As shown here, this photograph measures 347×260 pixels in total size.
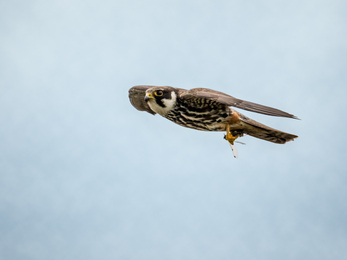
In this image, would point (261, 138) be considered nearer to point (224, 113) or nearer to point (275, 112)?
point (224, 113)

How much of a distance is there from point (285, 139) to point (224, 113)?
1252mm

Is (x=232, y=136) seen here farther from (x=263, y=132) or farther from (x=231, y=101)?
(x=231, y=101)

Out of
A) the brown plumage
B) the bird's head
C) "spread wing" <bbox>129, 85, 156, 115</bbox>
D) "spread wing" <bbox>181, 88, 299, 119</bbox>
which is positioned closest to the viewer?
"spread wing" <bbox>181, 88, 299, 119</bbox>

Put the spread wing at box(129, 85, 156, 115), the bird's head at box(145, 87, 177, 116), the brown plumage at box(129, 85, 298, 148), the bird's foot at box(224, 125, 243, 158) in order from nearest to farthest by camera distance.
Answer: the brown plumage at box(129, 85, 298, 148)
the bird's head at box(145, 87, 177, 116)
the bird's foot at box(224, 125, 243, 158)
the spread wing at box(129, 85, 156, 115)

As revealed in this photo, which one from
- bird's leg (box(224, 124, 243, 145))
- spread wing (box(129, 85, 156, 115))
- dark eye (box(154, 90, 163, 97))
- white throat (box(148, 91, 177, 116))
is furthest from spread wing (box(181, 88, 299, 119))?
spread wing (box(129, 85, 156, 115))

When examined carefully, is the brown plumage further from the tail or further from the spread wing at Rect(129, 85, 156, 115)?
the spread wing at Rect(129, 85, 156, 115)

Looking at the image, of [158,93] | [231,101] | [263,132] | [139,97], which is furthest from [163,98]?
[263,132]

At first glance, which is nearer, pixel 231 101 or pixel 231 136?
pixel 231 101

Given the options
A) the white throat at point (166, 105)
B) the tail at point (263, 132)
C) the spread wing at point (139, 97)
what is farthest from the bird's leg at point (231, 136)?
the spread wing at point (139, 97)

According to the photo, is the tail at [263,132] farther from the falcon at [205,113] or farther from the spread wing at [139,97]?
the spread wing at [139,97]

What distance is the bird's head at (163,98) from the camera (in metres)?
6.27

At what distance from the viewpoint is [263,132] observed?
676 centimetres

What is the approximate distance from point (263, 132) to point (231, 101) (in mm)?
1438

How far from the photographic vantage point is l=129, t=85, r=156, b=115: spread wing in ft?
23.8
